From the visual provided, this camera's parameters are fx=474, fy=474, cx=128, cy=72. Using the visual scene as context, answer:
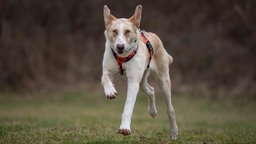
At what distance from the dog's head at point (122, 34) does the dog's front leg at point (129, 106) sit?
457 mm

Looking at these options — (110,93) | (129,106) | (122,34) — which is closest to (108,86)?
(110,93)

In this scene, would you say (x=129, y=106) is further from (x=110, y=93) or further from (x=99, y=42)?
(x=99, y=42)

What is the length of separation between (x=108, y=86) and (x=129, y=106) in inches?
16.3

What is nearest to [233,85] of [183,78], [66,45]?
[183,78]

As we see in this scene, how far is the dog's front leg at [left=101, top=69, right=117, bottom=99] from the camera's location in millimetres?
6570

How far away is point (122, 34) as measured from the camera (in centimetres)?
679

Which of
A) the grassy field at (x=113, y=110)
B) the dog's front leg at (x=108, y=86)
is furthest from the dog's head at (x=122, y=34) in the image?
the grassy field at (x=113, y=110)

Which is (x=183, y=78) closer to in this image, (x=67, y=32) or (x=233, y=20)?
(x=233, y=20)

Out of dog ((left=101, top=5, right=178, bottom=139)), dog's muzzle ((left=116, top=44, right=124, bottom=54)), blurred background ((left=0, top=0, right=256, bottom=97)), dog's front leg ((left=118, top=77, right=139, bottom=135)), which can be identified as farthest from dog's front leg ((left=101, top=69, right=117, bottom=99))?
blurred background ((left=0, top=0, right=256, bottom=97))

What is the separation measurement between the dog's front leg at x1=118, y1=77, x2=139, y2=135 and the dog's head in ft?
1.50

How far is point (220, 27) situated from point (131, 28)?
16.1m

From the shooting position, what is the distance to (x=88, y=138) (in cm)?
740

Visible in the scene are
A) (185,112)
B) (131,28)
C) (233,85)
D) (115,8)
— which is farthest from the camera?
(115,8)

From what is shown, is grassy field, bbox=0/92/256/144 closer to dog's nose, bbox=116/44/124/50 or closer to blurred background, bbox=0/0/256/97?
blurred background, bbox=0/0/256/97
